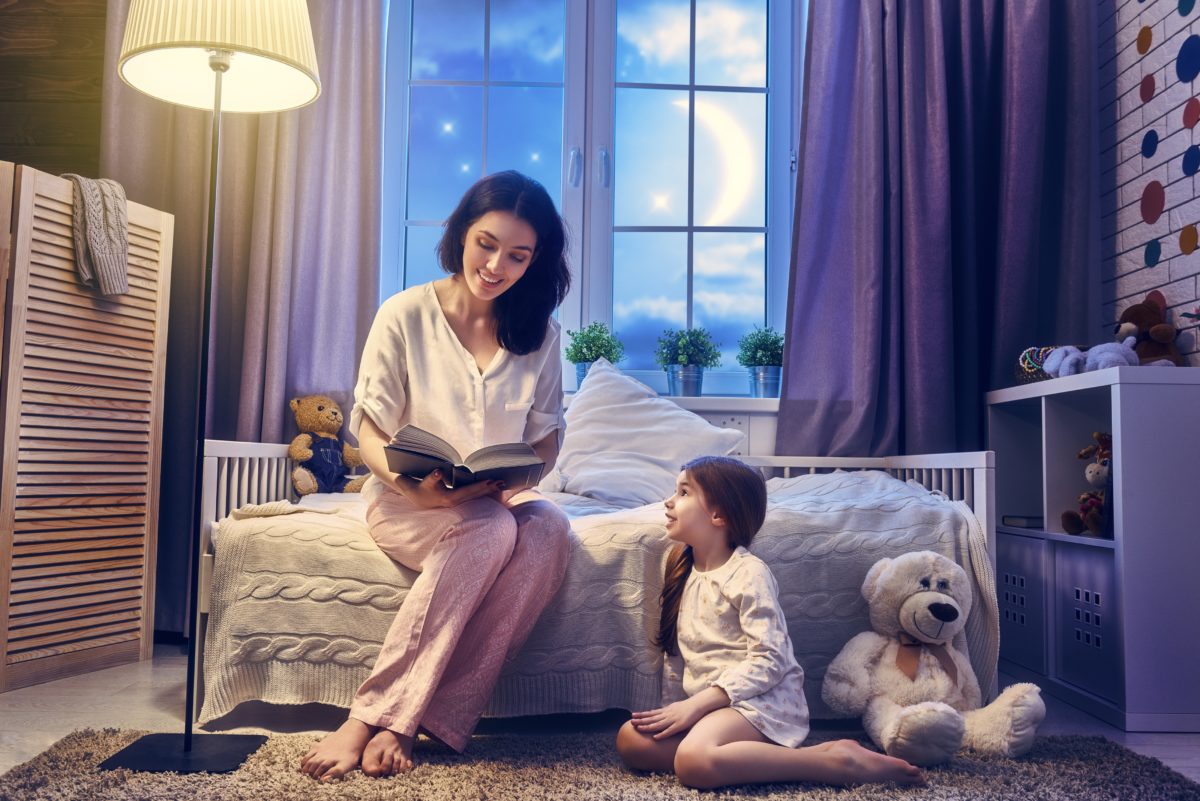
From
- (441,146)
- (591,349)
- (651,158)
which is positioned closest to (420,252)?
(441,146)

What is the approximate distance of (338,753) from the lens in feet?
4.84

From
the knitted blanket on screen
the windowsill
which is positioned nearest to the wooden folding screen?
the knitted blanket on screen

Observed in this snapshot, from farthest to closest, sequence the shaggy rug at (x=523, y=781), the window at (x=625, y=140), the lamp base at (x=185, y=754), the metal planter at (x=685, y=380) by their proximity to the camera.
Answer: the window at (x=625, y=140) < the metal planter at (x=685, y=380) < the lamp base at (x=185, y=754) < the shaggy rug at (x=523, y=781)

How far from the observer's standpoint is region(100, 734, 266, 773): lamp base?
4.89 feet

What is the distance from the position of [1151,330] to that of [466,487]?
168 cm

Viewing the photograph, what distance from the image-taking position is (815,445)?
106 inches

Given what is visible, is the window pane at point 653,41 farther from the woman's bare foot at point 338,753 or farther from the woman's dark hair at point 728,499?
the woman's bare foot at point 338,753

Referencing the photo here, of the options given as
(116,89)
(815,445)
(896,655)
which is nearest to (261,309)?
(116,89)

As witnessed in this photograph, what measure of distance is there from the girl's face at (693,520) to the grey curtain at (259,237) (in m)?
1.35

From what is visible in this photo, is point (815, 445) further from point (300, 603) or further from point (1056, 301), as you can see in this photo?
point (300, 603)

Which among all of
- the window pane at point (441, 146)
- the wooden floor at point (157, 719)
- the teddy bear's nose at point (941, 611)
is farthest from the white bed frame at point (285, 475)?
the window pane at point (441, 146)

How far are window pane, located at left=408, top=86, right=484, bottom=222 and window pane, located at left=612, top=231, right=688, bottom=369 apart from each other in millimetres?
527

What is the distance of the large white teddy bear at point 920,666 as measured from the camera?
5.37ft

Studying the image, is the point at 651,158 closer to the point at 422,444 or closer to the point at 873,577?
the point at 873,577
